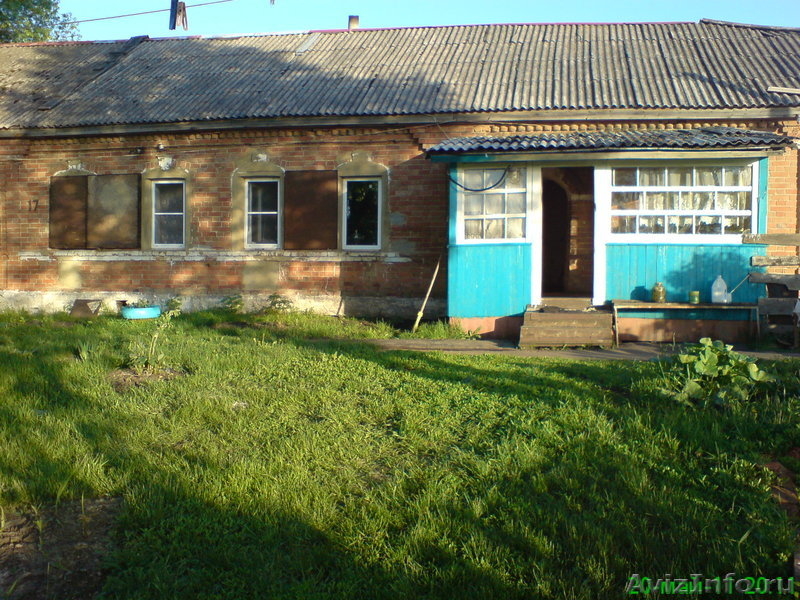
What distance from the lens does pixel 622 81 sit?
38.2 ft

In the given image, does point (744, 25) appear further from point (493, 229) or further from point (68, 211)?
point (68, 211)

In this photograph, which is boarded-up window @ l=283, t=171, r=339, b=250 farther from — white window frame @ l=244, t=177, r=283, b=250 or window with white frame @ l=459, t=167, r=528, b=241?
window with white frame @ l=459, t=167, r=528, b=241

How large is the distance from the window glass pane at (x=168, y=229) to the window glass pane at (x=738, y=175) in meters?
9.15

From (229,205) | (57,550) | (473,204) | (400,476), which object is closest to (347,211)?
(229,205)

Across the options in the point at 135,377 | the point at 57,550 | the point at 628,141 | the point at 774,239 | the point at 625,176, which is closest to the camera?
the point at 57,550

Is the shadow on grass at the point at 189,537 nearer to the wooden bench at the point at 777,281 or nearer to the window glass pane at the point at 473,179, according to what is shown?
Answer: the window glass pane at the point at 473,179

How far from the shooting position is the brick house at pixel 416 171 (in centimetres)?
962

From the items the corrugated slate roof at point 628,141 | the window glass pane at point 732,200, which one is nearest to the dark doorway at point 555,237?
the corrugated slate roof at point 628,141

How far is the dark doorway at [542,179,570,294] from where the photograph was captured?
14.4 meters

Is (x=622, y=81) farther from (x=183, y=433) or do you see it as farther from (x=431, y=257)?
(x=183, y=433)

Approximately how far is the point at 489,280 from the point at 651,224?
241cm

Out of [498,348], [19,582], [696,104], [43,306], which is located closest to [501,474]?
[19,582]

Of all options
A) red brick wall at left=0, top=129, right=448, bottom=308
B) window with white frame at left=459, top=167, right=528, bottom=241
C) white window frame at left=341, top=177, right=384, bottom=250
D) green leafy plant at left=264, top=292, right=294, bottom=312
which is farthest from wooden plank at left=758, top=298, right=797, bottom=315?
green leafy plant at left=264, top=292, right=294, bottom=312

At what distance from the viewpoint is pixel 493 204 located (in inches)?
392
